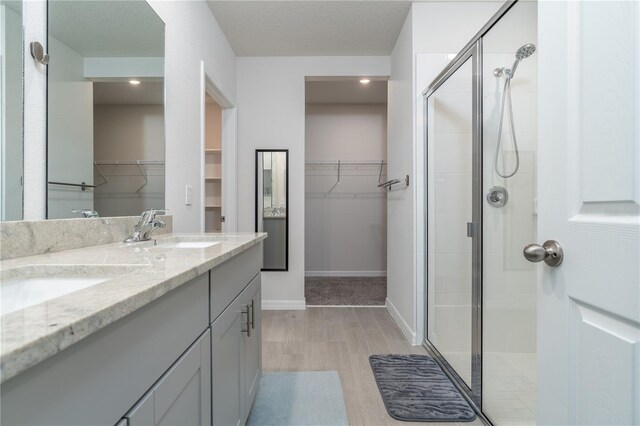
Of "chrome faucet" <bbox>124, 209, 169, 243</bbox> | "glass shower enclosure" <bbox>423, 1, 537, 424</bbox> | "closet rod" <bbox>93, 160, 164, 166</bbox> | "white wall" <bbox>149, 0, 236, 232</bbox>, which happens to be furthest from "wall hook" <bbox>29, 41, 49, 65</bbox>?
"glass shower enclosure" <bbox>423, 1, 537, 424</bbox>

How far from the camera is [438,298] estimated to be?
2.14 metres

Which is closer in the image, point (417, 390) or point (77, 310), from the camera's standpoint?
point (77, 310)

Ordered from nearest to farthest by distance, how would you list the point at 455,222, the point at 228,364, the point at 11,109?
the point at 11,109 → the point at 228,364 → the point at 455,222

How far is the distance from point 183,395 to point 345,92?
4.07 m

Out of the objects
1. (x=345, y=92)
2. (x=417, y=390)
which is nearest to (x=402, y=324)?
(x=417, y=390)

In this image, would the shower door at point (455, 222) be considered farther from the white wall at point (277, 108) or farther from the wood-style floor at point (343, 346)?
the white wall at point (277, 108)

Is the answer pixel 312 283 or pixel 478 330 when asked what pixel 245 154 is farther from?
pixel 478 330

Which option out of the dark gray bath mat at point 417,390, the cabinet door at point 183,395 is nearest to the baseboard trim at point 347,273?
the dark gray bath mat at point 417,390

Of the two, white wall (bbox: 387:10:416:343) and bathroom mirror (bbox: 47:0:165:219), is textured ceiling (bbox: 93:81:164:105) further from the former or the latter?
white wall (bbox: 387:10:416:343)

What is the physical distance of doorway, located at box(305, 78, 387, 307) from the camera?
15.4ft

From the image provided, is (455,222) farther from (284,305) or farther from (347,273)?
(347,273)

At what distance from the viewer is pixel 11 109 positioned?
35.7 inches

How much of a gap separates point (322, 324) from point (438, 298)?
1064 millimetres

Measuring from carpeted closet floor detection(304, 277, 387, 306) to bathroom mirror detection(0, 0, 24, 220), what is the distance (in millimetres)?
2770
